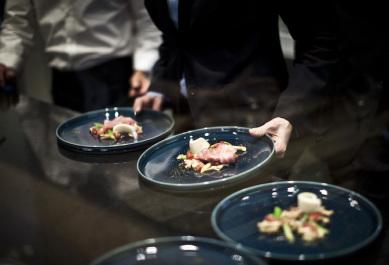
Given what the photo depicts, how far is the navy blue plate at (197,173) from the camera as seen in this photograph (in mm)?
992

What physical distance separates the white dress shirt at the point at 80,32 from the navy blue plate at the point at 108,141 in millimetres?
473

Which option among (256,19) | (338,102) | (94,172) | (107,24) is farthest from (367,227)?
(107,24)

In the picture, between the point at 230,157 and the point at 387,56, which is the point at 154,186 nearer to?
the point at 230,157

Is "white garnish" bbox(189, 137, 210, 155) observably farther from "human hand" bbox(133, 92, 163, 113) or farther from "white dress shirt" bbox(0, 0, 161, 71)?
"white dress shirt" bbox(0, 0, 161, 71)

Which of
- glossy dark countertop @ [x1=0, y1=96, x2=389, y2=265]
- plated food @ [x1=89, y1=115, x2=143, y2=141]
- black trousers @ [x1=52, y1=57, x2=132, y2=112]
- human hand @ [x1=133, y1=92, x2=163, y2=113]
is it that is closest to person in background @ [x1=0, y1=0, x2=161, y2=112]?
black trousers @ [x1=52, y1=57, x2=132, y2=112]

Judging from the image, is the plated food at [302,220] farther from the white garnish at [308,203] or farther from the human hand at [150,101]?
the human hand at [150,101]

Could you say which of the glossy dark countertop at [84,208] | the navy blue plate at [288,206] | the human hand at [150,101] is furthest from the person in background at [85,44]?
the navy blue plate at [288,206]

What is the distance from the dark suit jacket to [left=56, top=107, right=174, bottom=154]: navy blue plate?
0.41 feet

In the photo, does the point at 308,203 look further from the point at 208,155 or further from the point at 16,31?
the point at 16,31

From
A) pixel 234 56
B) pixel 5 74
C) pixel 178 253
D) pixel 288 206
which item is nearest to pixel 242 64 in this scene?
pixel 234 56

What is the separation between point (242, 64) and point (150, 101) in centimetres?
32

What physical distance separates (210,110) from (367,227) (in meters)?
0.71

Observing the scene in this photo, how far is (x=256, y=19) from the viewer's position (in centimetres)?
138

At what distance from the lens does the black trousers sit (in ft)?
6.61
